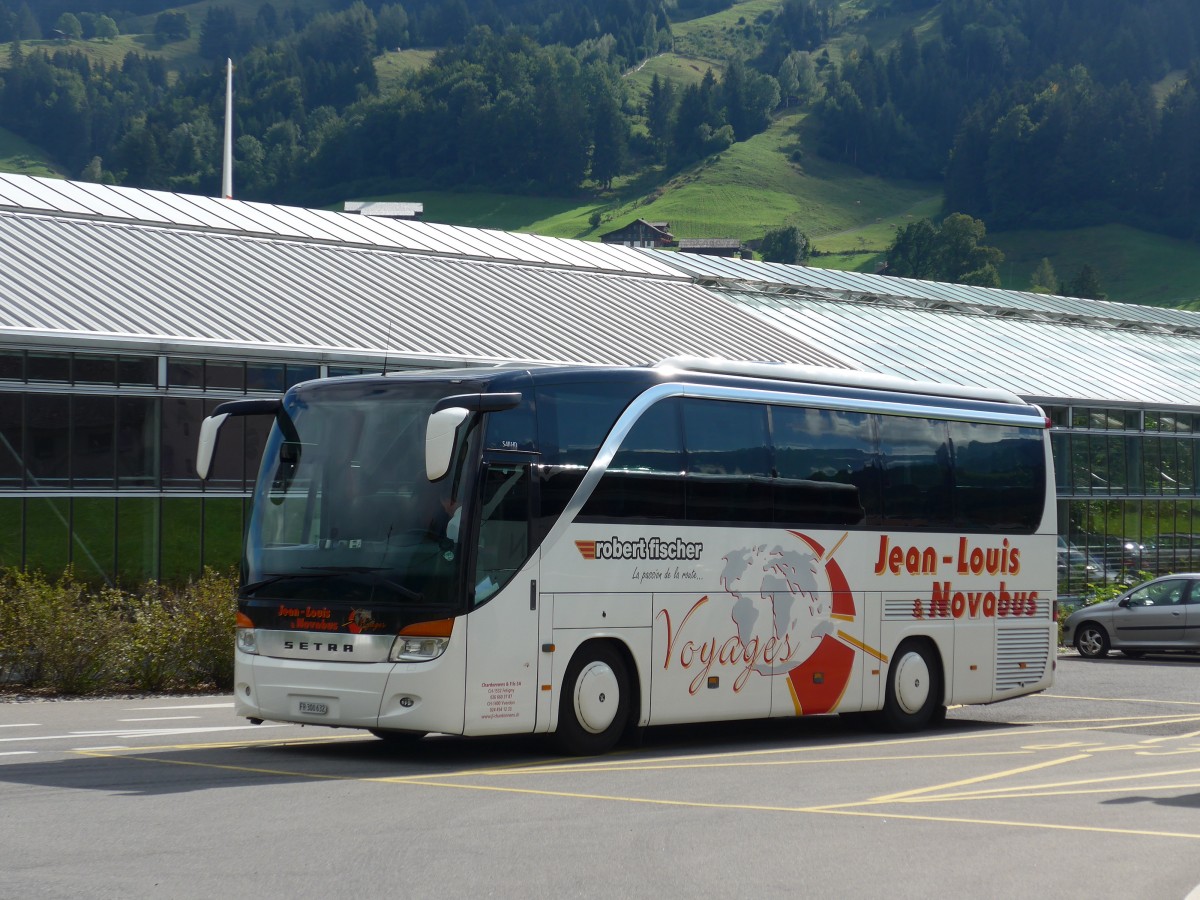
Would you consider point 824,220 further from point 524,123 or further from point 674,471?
point 674,471

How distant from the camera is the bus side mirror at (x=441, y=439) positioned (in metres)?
10.9

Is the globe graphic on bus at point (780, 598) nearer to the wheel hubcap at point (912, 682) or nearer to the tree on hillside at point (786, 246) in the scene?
the wheel hubcap at point (912, 682)

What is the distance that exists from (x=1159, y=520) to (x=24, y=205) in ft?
84.2

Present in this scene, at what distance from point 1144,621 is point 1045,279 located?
411 feet

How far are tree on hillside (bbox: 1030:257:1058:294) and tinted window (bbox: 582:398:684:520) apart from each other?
137m

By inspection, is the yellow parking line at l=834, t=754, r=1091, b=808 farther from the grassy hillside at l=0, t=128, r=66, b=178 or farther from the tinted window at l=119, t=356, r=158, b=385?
the grassy hillside at l=0, t=128, r=66, b=178

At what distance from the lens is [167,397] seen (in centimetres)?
2531

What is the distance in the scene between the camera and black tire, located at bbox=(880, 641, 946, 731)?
16047 millimetres

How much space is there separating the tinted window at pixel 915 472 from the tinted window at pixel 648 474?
305cm

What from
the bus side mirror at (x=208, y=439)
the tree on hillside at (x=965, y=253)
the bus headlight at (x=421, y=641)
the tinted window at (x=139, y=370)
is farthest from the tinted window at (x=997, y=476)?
the tree on hillside at (x=965, y=253)

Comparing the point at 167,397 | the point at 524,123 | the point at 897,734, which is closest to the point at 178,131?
the point at 524,123

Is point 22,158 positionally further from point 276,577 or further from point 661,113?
point 276,577

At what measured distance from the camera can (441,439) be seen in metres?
11.0

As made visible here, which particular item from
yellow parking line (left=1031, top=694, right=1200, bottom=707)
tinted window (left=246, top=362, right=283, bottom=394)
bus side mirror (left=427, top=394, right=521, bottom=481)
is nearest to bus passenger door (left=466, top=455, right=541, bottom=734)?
bus side mirror (left=427, top=394, right=521, bottom=481)
